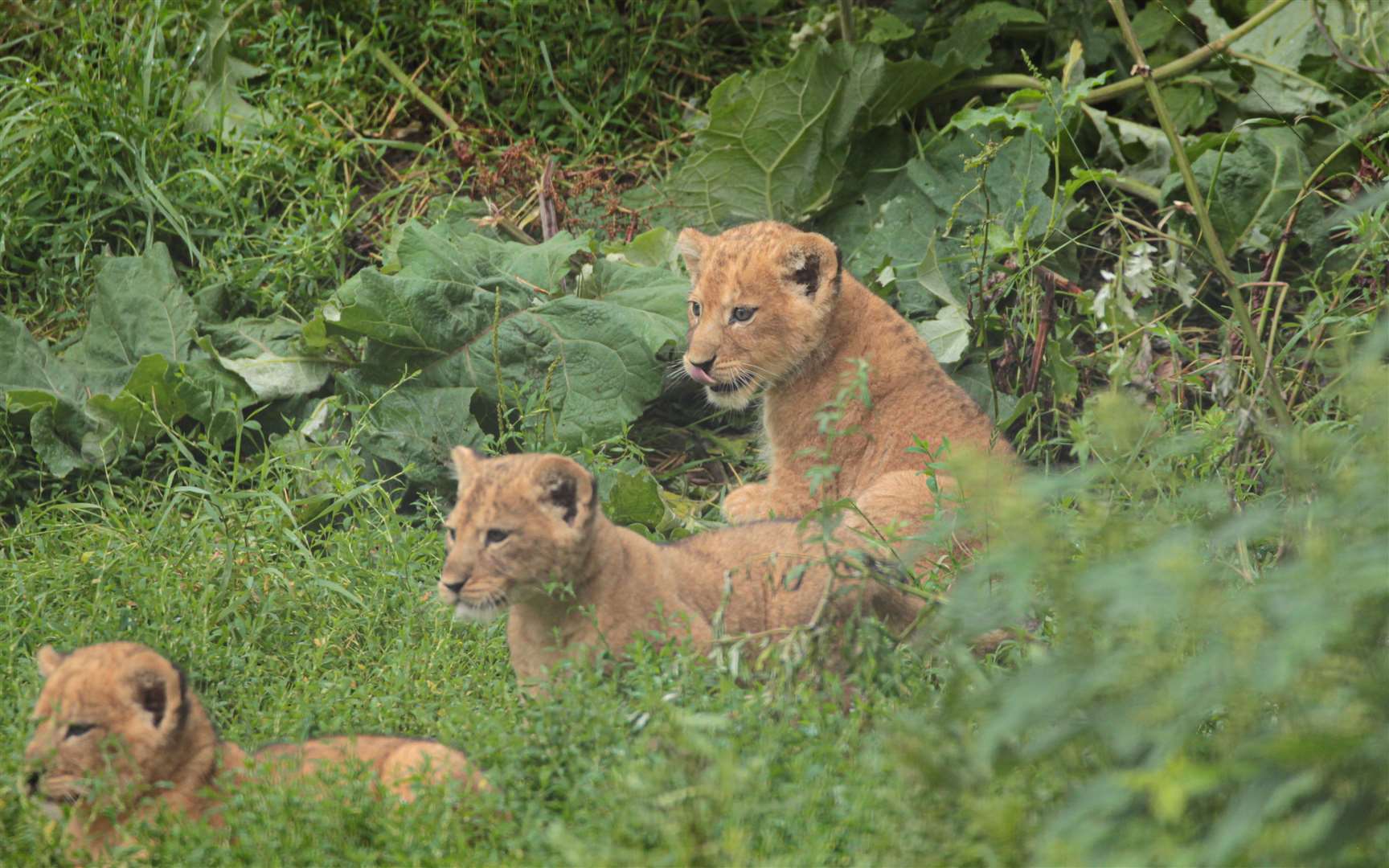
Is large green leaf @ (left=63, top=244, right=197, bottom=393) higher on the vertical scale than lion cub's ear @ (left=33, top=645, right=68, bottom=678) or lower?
lower

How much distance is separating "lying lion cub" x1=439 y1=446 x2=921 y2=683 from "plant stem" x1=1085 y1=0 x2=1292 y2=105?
3.42 meters

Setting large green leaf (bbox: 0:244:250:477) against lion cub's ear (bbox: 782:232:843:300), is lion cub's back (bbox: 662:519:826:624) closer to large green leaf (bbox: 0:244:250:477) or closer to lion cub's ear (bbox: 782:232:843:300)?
lion cub's ear (bbox: 782:232:843:300)

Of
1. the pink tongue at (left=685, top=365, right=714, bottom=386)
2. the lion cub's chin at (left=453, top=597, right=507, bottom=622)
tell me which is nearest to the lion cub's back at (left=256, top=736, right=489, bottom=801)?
the lion cub's chin at (left=453, top=597, right=507, bottom=622)

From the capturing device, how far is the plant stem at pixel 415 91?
28.1ft

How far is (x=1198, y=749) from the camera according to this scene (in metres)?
3.52

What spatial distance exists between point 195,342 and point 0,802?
347 cm

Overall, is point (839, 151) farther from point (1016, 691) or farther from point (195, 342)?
point (1016, 691)

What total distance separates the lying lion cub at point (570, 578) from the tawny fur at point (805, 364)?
1.10 meters

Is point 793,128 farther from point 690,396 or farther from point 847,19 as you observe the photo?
point 690,396

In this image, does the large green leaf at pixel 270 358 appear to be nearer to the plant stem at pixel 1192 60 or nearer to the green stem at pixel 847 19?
the green stem at pixel 847 19

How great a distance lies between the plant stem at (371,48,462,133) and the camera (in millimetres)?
8570

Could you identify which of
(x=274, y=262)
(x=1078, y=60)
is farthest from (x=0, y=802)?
(x=1078, y=60)

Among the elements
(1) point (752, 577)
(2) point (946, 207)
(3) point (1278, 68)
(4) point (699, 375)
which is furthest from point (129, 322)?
(3) point (1278, 68)

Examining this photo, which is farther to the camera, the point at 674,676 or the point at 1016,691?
the point at 674,676
